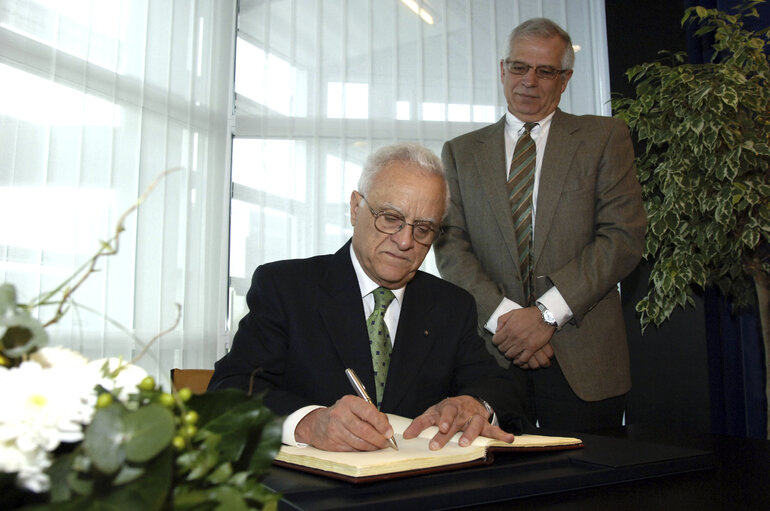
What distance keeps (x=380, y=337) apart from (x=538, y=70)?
1.33m

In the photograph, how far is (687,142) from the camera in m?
3.28

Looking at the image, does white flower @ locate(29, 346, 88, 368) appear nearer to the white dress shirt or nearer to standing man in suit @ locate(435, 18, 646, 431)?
standing man in suit @ locate(435, 18, 646, 431)

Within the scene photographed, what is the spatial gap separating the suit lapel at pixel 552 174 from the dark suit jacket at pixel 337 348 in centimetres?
65

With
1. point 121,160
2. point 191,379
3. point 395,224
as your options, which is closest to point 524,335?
point 395,224

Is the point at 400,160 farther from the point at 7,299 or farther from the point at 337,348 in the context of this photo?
the point at 7,299

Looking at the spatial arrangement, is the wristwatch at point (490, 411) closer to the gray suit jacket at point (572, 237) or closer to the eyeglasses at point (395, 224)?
the eyeglasses at point (395, 224)

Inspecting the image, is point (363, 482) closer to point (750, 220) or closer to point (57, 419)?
point (57, 419)

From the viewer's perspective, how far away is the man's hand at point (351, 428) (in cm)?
122

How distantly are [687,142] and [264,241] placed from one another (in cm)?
255

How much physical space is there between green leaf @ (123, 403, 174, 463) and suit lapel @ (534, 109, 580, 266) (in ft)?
6.84

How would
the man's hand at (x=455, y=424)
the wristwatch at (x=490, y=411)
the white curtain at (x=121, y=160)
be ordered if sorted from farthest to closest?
the white curtain at (x=121, y=160) → the wristwatch at (x=490, y=411) → the man's hand at (x=455, y=424)

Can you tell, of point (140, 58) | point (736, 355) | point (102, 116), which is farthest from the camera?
point (736, 355)

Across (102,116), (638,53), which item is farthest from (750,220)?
(102,116)

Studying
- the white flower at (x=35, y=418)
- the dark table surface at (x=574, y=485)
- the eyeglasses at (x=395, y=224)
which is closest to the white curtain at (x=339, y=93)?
the eyeglasses at (x=395, y=224)
